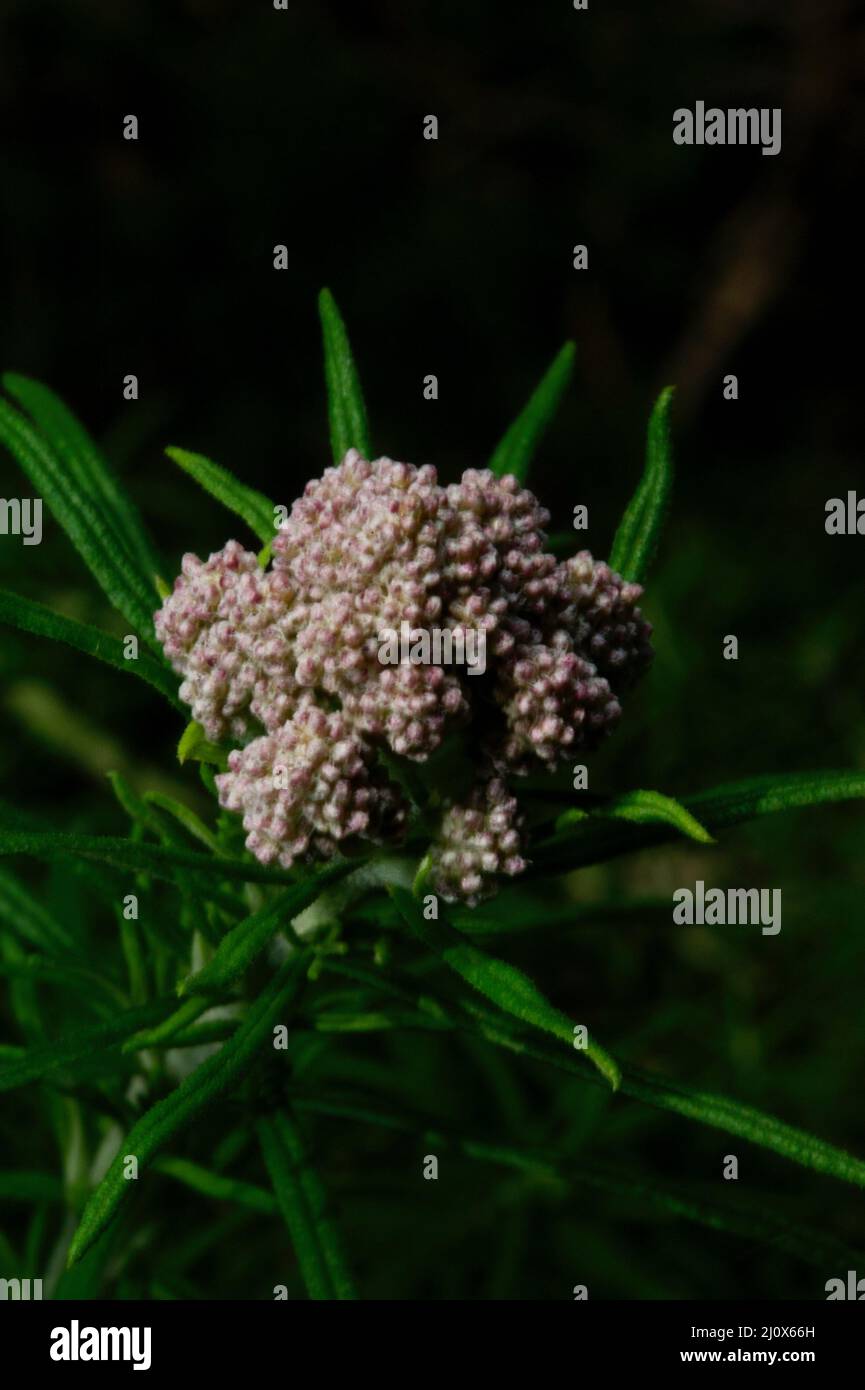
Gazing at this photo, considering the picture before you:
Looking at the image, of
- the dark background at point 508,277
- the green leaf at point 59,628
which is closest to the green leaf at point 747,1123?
the green leaf at point 59,628

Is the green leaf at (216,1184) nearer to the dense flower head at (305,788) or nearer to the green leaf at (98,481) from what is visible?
the dense flower head at (305,788)

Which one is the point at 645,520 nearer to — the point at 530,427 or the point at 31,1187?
the point at 530,427

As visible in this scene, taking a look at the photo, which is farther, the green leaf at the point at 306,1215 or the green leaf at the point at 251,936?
the green leaf at the point at 306,1215

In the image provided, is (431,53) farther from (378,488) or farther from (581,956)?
(378,488)

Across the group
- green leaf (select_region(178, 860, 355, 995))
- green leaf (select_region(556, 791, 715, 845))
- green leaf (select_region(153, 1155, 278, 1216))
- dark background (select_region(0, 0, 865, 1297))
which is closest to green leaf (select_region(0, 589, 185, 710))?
green leaf (select_region(178, 860, 355, 995))

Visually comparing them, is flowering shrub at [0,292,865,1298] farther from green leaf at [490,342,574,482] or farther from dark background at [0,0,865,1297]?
dark background at [0,0,865,1297]

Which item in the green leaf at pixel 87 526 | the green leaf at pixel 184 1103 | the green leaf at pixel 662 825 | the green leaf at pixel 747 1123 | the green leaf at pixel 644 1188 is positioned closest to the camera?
the green leaf at pixel 184 1103
